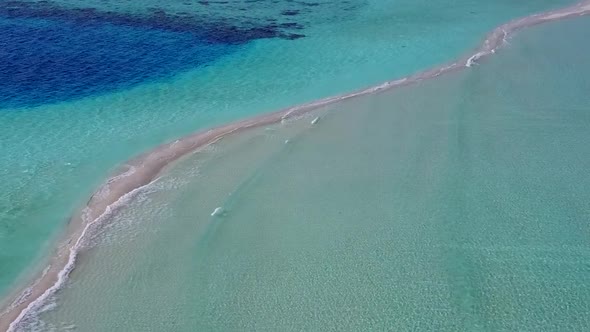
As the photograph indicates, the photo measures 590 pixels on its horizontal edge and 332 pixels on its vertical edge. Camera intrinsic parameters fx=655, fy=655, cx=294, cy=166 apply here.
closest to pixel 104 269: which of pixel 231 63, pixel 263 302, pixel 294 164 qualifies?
pixel 263 302

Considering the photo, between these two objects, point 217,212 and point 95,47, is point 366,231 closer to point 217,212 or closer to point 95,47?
point 217,212

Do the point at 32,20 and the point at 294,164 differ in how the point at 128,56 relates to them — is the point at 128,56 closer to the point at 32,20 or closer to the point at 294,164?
the point at 32,20

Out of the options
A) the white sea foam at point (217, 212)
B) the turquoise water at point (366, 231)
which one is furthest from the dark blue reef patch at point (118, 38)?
the white sea foam at point (217, 212)

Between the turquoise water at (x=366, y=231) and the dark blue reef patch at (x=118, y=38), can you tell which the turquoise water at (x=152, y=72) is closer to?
the dark blue reef patch at (x=118, y=38)

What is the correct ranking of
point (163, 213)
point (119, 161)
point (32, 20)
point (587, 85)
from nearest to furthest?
point (163, 213) → point (119, 161) → point (587, 85) → point (32, 20)

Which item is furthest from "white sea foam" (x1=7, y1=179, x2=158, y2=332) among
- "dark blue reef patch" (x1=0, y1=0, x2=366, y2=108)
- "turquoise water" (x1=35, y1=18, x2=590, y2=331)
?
"dark blue reef patch" (x1=0, y1=0, x2=366, y2=108)

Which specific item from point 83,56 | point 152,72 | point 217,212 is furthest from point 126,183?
point 83,56
